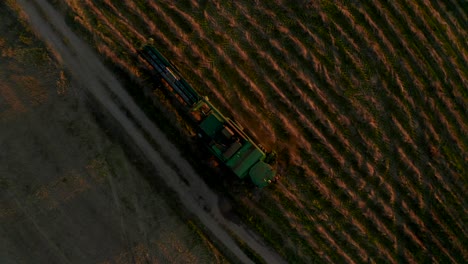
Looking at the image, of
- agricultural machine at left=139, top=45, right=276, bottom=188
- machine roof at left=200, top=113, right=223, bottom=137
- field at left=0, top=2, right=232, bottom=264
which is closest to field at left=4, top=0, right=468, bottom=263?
agricultural machine at left=139, top=45, right=276, bottom=188

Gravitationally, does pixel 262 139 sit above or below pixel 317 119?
above

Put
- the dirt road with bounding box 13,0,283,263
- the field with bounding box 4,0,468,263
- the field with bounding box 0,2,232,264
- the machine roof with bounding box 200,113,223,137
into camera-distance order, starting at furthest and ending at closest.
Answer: the field with bounding box 4,0,468,263 → the dirt road with bounding box 13,0,283,263 → the field with bounding box 0,2,232,264 → the machine roof with bounding box 200,113,223,137

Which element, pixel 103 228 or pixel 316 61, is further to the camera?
pixel 316 61

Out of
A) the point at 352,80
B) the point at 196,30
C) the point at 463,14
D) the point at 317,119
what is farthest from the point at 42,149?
the point at 463,14

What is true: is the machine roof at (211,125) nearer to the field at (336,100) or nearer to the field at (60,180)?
the field at (336,100)

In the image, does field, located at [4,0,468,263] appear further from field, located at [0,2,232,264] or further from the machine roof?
field, located at [0,2,232,264]

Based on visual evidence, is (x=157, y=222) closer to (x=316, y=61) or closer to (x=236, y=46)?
(x=236, y=46)

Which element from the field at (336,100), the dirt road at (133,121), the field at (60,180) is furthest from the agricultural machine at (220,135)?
the field at (60,180)
